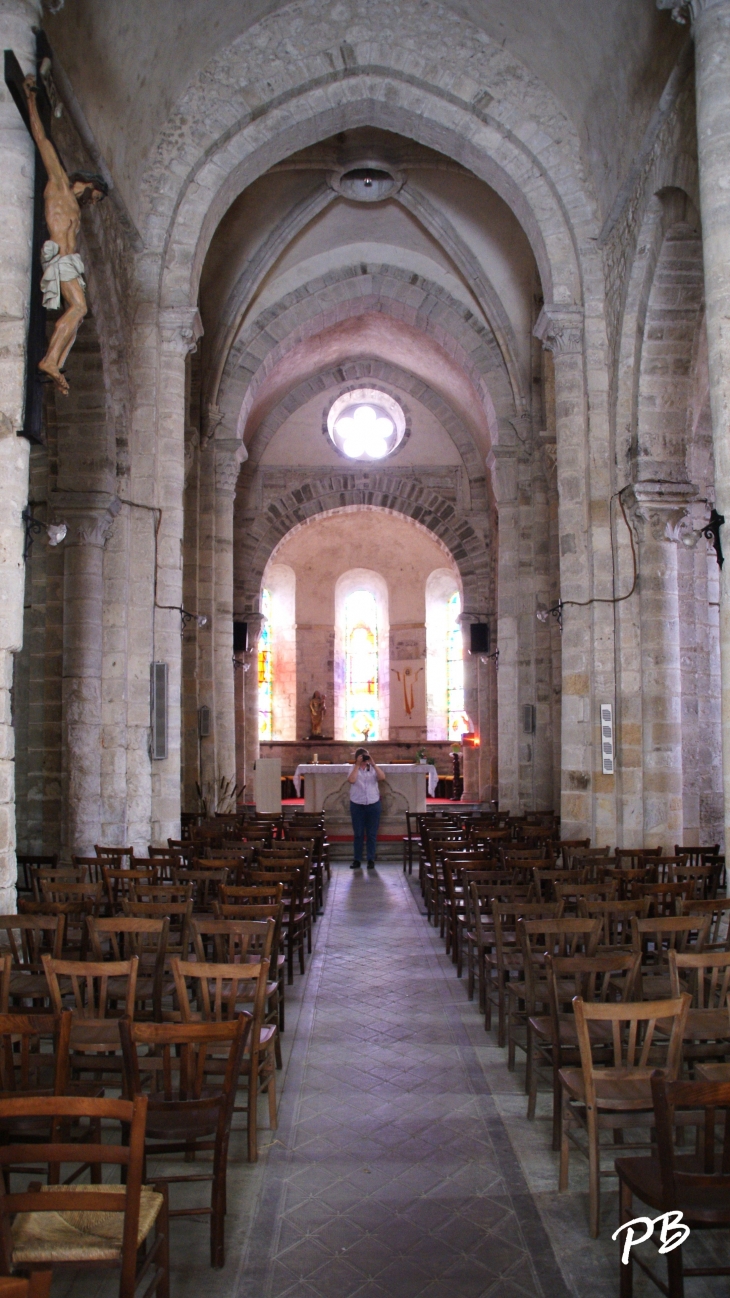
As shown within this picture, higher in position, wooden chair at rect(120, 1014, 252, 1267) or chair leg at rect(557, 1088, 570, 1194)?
wooden chair at rect(120, 1014, 252, 1267)

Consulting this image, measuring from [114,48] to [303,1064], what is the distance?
9.91 meters

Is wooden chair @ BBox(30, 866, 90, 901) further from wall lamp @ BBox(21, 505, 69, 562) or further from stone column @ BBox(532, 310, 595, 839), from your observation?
stone column @ BBox(532, 310, 595, 839)

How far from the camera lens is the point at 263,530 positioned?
23.5 m

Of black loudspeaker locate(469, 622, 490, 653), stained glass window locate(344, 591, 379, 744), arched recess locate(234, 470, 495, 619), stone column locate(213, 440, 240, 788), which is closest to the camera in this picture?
stone column locate(213, 440, 240, 788)

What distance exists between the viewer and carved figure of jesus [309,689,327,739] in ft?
91.2

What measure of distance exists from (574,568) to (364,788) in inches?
185

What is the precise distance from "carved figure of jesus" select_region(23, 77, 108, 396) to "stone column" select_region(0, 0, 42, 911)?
224 mm

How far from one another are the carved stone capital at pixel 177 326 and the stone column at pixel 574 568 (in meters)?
4.28

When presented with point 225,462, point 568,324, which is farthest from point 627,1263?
point 225,462

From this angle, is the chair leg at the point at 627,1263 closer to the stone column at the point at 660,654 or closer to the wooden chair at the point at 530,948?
the wooden chair at the point at 530,948

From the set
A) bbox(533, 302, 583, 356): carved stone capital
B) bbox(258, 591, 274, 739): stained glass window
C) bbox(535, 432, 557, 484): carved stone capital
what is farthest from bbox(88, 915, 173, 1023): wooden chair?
bbox(258, 591, 274, 739): stained glass window

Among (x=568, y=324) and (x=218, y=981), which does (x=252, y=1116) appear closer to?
(x=218, y=981)

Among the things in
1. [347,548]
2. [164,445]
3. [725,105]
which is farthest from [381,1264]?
[347,548]

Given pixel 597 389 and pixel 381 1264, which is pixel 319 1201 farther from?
pixel 597 389
